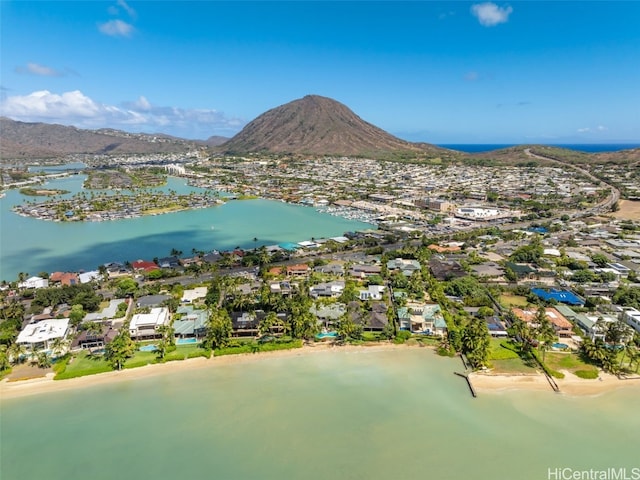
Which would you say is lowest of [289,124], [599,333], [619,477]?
[619,477]

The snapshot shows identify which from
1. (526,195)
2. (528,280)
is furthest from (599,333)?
(526,195)

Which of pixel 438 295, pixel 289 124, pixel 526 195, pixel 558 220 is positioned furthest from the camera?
pixel 289 124

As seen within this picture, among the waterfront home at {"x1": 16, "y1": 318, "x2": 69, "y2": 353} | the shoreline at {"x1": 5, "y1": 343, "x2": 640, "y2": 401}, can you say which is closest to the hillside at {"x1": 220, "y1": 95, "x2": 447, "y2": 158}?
the shoreline at {"x1": 5, "y1": 343, "x2": 640, "y2": 401}

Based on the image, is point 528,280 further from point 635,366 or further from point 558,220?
point 558,220

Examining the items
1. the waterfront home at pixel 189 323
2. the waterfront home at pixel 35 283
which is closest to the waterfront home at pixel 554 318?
the waterfront home at pixel 189 323

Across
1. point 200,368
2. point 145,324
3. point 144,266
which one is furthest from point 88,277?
point 200,368
